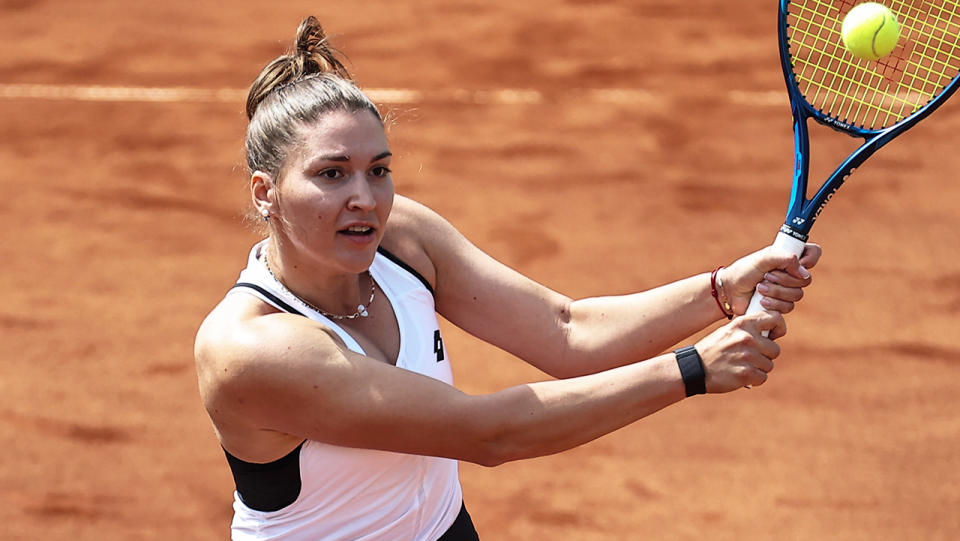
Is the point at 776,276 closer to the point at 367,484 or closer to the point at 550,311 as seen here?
the point at 550,311

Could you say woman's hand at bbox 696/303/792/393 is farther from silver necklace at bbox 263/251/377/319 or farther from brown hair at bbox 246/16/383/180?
brown hair at bbox 246/16/383/180

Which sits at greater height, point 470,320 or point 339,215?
point 339,215

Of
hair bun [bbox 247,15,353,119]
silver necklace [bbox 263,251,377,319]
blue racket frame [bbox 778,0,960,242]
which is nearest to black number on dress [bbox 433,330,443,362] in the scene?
silver necklace [bbox 263,251,377,319]

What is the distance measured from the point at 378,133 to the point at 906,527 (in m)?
3.06

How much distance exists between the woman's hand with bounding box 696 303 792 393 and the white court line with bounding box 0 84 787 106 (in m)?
5.26

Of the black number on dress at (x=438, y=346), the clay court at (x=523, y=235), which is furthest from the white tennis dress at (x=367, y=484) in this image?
the clay court at (x=523, y=235)

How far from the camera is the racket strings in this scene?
3.36m

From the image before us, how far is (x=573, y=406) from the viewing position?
8.07 feet

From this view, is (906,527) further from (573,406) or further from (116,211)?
(116,211)

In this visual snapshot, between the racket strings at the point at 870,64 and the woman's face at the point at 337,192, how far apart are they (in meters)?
1.23

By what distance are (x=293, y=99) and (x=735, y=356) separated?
1.20 meters

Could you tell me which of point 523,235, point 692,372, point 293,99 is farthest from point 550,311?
point 523,235

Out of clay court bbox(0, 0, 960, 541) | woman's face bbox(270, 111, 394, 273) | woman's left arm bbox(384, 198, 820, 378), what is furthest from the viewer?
clay court bbox(0, 0, 960, 541)

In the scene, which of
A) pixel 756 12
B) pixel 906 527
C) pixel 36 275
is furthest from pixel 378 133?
pixel 756 12
